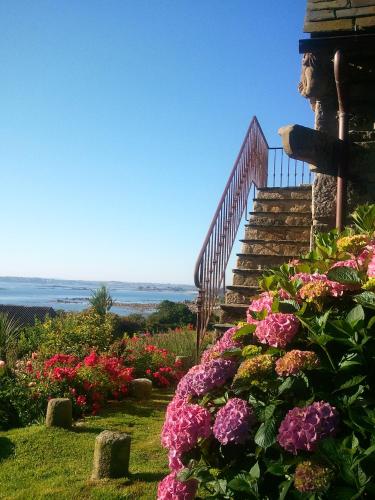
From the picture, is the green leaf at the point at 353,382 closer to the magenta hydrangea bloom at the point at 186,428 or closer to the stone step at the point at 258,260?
the magenta hydrangea bloom at the point at 186,428

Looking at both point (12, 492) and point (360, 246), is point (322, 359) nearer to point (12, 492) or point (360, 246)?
point (360, 246)

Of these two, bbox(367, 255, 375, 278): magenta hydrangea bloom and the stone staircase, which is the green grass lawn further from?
bbox(367, 255, 375, 278): magenta hydrangea bloom

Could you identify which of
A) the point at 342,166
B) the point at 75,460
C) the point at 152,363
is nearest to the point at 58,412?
the point at 75,460

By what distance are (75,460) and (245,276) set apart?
10.8ft

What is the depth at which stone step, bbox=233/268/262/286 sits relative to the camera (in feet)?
22.0

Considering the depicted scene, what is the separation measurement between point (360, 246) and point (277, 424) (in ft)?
3.21

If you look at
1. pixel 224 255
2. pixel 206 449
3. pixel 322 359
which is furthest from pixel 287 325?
pixel 224 255

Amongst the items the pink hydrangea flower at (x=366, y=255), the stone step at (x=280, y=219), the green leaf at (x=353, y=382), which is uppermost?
the stone step at (x=280, y=219)

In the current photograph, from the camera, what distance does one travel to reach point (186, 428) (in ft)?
6.19

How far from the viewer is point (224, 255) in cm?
718

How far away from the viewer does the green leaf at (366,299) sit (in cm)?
188

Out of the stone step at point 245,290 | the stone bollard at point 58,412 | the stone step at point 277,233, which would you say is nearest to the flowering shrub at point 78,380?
Answer: the stone bollard at point 58,412

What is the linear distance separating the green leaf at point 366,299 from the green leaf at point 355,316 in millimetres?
31

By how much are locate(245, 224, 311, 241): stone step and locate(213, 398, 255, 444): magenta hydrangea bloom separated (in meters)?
5.63
